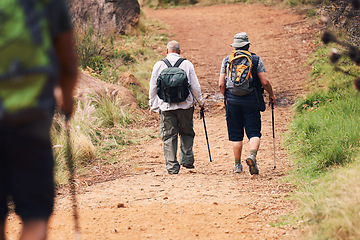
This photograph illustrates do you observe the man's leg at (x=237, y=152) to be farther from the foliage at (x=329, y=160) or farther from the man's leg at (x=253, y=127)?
the foliage at (x=329, y=160)

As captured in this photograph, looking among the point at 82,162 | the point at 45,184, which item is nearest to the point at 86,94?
the point at 82,162

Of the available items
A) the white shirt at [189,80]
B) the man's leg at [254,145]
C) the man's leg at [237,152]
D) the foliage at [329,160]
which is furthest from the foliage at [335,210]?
the white shirt at [189,80]

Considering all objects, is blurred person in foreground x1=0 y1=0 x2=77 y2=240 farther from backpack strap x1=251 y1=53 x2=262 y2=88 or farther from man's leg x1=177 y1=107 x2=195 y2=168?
man's leg x1=177 y1=107 x2=195 y2=168

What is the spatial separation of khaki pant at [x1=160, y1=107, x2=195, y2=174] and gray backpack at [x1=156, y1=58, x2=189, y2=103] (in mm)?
310

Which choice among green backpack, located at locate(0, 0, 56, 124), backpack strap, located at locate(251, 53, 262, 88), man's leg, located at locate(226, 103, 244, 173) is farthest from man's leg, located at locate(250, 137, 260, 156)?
green backpack, located at locate(0, 0, 56, 124)

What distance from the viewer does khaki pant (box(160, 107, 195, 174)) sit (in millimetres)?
6668

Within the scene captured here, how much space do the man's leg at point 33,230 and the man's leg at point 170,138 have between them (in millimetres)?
4668

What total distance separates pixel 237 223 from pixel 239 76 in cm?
242

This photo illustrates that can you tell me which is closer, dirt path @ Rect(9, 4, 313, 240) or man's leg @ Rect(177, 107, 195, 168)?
dirt path @ Rect(9, 4, 313, 240)

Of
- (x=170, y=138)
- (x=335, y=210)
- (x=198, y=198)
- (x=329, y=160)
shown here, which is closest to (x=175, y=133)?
(x=170, y=138)

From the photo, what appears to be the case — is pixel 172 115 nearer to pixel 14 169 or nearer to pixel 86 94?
pixel 86 94

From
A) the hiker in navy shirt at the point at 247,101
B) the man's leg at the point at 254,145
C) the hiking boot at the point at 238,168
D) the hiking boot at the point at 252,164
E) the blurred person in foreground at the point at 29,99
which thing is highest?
the blurred person in foreground at the point at 29,99

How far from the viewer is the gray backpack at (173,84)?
627 centimetres

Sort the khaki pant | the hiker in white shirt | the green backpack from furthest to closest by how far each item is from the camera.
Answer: the khaki pant
the hiker in white shirt
the green backpack
